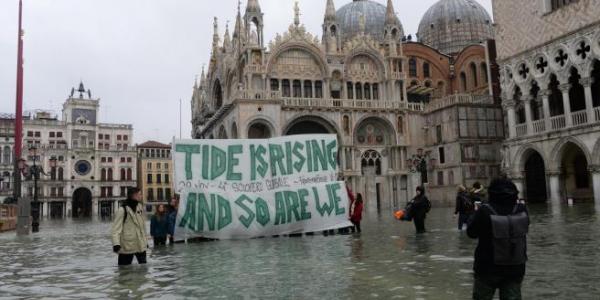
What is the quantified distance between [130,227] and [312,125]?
3572 centimetres

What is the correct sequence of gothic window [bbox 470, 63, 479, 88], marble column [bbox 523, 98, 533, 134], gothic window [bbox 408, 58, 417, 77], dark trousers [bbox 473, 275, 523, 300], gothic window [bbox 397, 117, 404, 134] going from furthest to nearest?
gothic window [bbox 408, 58, 417, 77] → gothic window [bbox 470, 63, 479, 88] → gothic window [bbox 397, 117, 404, 134] → marble column [bbox 523, 98, 533, 134] → dark trousers [bbox 473, 275, 523, 300]

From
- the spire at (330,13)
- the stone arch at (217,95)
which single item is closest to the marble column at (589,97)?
the spire at (330,13)

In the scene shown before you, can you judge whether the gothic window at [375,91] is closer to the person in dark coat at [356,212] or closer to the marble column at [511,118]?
the marble column at [511,118]

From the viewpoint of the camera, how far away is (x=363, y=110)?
1791 inches

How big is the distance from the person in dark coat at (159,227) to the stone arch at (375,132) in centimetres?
3124

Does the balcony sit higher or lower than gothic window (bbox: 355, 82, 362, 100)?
lower

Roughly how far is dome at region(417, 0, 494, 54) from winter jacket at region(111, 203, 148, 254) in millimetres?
56488

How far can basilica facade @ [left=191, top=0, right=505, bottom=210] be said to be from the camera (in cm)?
4281

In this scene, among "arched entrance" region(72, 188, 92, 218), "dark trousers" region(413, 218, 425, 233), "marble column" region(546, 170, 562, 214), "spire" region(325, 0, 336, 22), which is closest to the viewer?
"dark trousers" region(413, 218, 425, 233)

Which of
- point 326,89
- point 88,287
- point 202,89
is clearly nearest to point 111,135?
point 202,89

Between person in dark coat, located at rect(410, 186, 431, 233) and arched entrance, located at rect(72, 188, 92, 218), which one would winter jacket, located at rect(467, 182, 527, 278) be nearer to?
person in dark coat, located at rect(410, 186, 431, 233)

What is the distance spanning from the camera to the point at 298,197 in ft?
53.2

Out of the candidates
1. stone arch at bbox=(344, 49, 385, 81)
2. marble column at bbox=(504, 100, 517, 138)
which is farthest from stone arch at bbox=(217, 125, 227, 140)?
marble column at bbox=(504, 100, 517, 138)

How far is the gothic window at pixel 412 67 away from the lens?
56062mm
